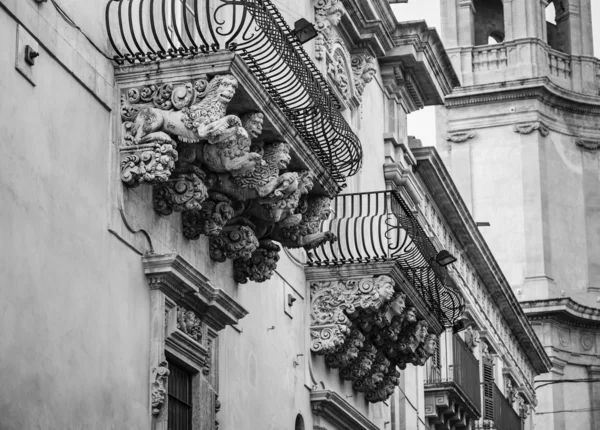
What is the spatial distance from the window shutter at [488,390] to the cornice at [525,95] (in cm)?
1778

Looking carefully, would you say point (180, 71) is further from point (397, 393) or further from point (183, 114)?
point (397, 393)

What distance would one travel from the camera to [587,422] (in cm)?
5306

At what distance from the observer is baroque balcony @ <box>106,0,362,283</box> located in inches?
567

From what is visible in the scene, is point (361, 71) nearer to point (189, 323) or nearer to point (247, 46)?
point (247, 46)

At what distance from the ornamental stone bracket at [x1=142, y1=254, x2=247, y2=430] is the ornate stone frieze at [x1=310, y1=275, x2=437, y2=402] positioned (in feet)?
13.7

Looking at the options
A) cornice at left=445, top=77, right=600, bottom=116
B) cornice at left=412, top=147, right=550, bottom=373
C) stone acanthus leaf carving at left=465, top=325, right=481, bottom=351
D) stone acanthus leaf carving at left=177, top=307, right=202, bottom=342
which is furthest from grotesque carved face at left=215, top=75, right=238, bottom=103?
cornice at left=445, top=77, right=600, bottom=116

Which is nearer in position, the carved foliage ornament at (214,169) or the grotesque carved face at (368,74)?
the carved foliage ornament at (214,169)

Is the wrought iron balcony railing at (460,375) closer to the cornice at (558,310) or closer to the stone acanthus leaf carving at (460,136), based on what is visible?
the cornice at (558,310)

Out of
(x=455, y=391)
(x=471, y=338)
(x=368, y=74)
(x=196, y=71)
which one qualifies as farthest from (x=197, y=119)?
(x=471, y=338)

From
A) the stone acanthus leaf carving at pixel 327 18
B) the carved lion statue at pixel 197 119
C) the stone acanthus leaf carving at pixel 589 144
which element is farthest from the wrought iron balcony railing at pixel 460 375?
the stone acanthus leaf carving at pixel 589 144

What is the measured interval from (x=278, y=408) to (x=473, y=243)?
17.5m

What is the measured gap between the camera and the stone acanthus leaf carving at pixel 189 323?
1532 cm

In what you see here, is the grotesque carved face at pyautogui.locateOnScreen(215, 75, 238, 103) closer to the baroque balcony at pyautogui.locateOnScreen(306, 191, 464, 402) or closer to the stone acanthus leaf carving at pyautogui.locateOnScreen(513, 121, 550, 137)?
the baroque balcony at pyautogui.locateOnScreen(306, 191, 464, 402)

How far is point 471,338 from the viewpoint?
1430 inches
